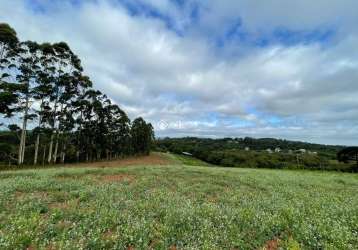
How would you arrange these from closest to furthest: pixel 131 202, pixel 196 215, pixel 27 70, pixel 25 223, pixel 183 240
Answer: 1. pixel 183 240
2. pixel 25 223
3. pixel 196 215
4. pixel 131 202
5. pixel 27 70

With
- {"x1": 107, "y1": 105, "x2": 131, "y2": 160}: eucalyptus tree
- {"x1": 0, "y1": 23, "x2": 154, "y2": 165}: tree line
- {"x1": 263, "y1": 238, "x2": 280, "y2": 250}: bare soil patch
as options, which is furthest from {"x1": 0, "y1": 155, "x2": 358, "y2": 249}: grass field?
{"x1": 107, "y1": 105, "x2": 131, "y2": 160}: eucalyptus tree

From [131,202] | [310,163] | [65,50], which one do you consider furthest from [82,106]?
[310,163]

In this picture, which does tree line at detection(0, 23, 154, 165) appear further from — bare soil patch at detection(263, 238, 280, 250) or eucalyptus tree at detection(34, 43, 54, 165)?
bare soil patch at detection(263, 238, 280, 250)

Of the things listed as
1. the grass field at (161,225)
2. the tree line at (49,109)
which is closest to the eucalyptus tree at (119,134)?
the tree line at (49,109)

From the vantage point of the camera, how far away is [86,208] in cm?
901

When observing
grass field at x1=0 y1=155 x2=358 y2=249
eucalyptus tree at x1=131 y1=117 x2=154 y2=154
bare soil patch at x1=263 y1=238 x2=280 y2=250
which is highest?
eucalyptus tree at x1=131 y1=117 x2=154 y2=154

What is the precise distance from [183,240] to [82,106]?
A: 1873 inches

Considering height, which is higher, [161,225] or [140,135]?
[140,135]

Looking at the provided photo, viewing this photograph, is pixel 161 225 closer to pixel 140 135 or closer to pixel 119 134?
pixel 119 134

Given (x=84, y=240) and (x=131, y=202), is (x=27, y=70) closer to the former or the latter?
(x=131, y=202)

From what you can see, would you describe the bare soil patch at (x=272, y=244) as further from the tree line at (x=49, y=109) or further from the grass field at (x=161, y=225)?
the tree line at (x=49, y=109)

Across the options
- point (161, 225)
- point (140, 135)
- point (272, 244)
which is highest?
point (140, 135)

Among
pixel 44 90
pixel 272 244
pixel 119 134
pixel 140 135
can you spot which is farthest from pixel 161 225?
pixel 140 135

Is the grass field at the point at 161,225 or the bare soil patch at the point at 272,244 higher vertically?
Result: the grass field at the point at 161,225
